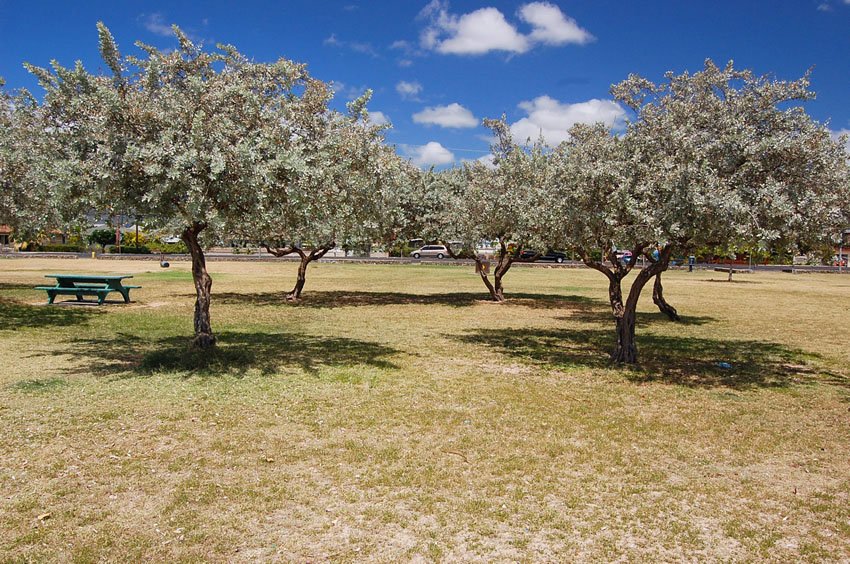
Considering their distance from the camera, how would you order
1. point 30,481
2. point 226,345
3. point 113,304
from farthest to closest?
1. point 113,304
2. point 226,345
3. point 30,481

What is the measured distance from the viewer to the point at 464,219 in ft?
77.4

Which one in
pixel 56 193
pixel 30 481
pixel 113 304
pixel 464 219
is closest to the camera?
pixel 30 481

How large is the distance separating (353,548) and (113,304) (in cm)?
1865

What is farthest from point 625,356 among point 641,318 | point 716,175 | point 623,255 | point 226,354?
point 623,255

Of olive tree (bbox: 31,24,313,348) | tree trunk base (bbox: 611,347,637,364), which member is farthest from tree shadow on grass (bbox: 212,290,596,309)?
olive tree (bbox: 31,24,313,348)

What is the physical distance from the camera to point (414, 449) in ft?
23.9

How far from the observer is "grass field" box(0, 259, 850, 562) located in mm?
5168

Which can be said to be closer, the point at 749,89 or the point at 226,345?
the point at 749,89

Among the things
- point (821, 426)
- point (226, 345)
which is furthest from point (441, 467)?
point (226, 345)

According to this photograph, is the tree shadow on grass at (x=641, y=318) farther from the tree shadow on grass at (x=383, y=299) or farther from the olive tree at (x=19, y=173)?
the olive tree at (x=19, y=173)

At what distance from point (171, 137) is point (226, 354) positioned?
4594mm

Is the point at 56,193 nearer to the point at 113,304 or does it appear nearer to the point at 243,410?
the point at 243,410

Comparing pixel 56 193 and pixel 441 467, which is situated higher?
pixel 56 193

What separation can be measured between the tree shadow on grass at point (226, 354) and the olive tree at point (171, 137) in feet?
8.45
